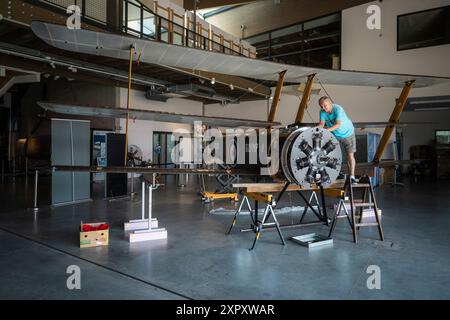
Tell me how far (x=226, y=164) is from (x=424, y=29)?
944 centimetres

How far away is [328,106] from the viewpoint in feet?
15.4

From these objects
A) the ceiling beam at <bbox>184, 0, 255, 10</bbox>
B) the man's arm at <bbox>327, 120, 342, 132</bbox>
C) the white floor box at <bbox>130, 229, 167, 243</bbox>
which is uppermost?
the ceiling beam at <bbox>184, 0, 255, 10</bbox>

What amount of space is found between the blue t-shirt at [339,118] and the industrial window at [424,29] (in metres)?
9.90

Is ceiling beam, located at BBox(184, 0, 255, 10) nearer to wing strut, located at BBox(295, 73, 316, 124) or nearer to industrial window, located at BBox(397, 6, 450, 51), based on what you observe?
industrial window, located at BBox(397, 6, 450, 51)

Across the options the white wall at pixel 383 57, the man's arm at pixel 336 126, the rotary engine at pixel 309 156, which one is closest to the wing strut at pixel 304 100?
the man's arm at pixel 336 126

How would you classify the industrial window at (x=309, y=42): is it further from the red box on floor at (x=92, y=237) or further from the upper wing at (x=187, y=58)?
the red box on floor at (x=92, y=237)

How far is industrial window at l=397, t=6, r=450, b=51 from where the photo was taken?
11.6 m

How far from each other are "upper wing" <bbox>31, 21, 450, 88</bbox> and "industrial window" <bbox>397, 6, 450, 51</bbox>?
8.08 metres

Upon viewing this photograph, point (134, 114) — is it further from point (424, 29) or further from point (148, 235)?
point (424, 29)

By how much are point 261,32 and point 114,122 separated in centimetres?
889

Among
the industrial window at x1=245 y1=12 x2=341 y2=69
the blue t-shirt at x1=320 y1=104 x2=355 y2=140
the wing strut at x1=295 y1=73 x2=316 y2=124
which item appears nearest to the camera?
the blue t-shirt at x1=320 y1=104 x2=355 y2=140

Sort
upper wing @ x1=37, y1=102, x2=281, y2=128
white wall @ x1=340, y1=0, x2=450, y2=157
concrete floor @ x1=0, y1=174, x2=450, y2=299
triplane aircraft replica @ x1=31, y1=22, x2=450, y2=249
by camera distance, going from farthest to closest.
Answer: white wall @ x1=340, y1=0, x2=450, y2=157, upper wing @ x1=37, y1=102, x2=281, y2=128, triplane aircraft replica @ x1=31, y1=22, x2=450, y2=249, concrete floor @ x1=0, y1=174, x2=450, y2=299

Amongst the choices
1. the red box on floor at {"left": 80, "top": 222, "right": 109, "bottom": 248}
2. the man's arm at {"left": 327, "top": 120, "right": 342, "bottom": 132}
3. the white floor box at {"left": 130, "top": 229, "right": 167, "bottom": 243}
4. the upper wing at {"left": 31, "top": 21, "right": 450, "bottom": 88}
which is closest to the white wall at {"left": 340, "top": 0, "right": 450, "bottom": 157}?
the upper wing at {"left": 31, "top": 21, "right": 450, "bottom": 88}

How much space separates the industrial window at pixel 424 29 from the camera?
11594mm
